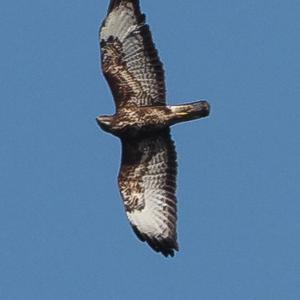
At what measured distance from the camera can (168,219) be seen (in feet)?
68.6

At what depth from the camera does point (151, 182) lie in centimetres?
Result: 2114

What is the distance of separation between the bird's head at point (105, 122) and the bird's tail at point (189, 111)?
2.80 ft

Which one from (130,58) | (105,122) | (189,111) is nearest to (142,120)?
(105,122)

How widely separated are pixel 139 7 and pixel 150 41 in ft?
1.63

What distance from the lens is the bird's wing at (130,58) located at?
68.2 feet

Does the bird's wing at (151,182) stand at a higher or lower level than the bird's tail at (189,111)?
lower

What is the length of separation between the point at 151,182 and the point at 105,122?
1.13 meters

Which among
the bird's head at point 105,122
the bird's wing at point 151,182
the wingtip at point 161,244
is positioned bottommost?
the wingtip at point 161,244

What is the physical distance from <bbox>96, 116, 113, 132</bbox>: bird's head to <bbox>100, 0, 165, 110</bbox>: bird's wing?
250 mm

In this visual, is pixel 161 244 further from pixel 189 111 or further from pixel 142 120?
pixel 189 111

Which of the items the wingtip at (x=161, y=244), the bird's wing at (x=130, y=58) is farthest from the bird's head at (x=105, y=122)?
the wingtip at (x=161, y=244)

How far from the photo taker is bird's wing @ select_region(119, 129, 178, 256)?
2091cm

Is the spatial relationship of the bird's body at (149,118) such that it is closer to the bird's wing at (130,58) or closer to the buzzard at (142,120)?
the buzzard at (142,120)

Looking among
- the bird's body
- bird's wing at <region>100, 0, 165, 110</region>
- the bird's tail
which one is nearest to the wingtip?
the bird's body
